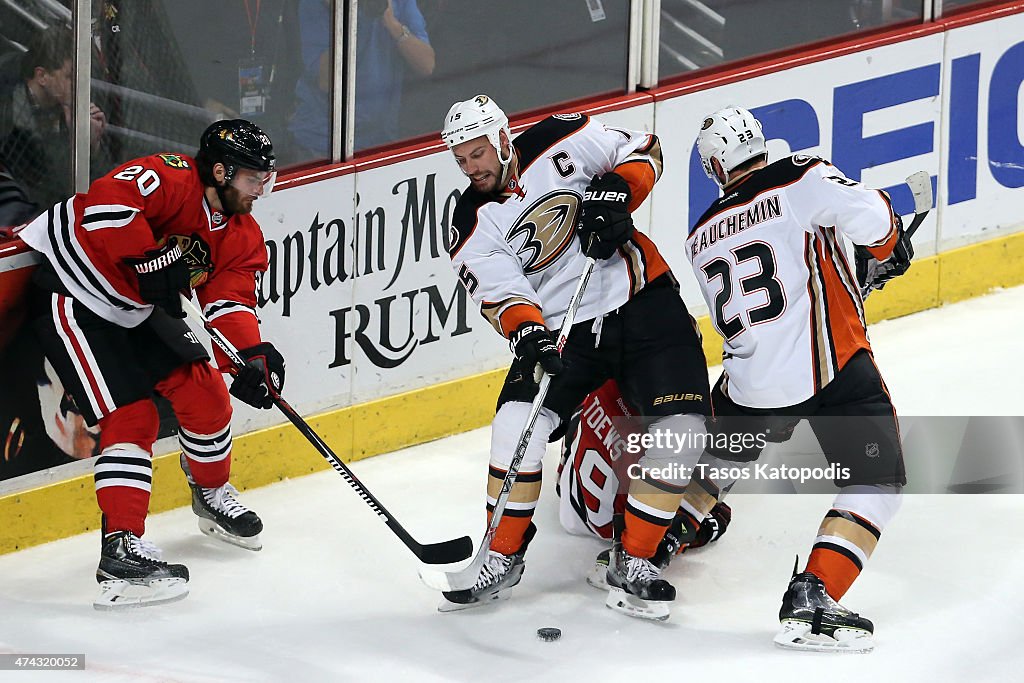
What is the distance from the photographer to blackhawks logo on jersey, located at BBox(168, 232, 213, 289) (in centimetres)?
422

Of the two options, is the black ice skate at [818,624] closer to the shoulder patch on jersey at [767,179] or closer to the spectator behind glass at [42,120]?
the shoulder patch on jersey at [767,179]

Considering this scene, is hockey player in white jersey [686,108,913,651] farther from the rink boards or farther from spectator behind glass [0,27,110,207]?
spectator behind glass [0,27,110,207]

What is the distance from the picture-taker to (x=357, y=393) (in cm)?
515

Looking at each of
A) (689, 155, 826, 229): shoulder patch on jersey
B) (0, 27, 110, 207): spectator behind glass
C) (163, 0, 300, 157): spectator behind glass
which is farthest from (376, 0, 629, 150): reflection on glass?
(689, 155, 826, 229): shoulder patch on jersey

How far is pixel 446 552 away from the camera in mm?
4238

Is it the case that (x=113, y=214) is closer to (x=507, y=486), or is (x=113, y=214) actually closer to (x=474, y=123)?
(x=474, y=123)

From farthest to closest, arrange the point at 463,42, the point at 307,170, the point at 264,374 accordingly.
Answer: the point at 463,42 < the point at 307,170 < the point at 264,374

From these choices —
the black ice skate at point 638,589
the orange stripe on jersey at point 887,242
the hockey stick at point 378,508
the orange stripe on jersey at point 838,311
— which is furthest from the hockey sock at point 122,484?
the orange stripe on jersey at point 887,242

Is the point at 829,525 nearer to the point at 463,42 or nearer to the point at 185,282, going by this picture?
the point at 185,282

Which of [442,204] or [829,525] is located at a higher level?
[442,204]

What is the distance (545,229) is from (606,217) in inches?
7.8

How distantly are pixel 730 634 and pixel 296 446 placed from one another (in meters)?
1.57

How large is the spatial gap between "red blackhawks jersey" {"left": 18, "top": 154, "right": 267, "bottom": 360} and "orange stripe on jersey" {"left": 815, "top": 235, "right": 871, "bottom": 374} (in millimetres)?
1420

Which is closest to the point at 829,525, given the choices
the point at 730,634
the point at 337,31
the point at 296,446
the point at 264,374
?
the point at 730,634
